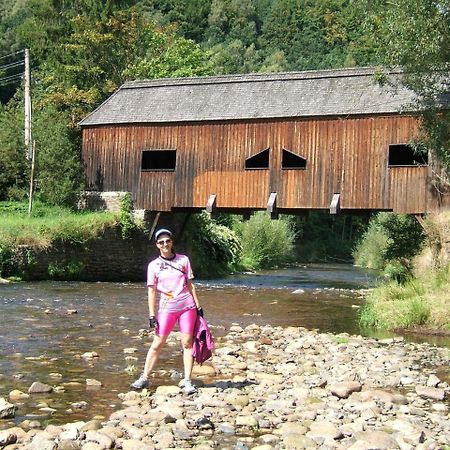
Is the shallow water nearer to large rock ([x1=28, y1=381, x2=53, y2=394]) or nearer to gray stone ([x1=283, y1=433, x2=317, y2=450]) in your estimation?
large rock ([x1=28, y1=381, x2=53, y2=394])

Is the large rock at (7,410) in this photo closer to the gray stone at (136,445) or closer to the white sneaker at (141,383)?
the gray stone at (136,445)

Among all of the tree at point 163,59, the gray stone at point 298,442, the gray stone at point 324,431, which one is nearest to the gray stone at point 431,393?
the gray stone at point 324,431

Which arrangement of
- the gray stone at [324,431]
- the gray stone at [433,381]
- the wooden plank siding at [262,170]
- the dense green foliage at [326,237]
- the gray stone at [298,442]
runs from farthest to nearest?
the dense green foliage at [326,237] → the wooden plank siding at [262,170] → the gray stone at [433,381] → the gray stone at [324,431] → the gray stone at [298,442]

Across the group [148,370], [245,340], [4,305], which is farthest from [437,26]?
[148,370]

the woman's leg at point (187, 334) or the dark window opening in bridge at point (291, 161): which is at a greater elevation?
the dark window opening in bridge at point (291, 161)

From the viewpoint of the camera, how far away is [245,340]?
12.2 metres

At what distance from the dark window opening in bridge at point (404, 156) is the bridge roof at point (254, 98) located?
1682 millimetres

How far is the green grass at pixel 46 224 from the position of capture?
22984 millimetres

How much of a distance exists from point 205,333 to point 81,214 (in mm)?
19538

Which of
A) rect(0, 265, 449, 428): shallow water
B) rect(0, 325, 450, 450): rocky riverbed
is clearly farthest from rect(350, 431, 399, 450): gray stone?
rect(0, 265, 449, 428): shallow water

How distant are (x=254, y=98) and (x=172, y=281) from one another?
60.6 ft

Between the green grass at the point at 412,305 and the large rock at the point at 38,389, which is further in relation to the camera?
the green grass at the point at 412,305

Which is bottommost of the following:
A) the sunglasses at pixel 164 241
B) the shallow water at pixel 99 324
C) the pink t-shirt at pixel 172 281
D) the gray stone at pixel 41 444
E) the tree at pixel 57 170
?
the shallow water at pixel 99 324

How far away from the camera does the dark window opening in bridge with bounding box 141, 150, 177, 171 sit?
93.3ft
